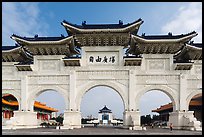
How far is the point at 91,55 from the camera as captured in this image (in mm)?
19812

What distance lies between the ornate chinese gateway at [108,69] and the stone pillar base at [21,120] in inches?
3.1

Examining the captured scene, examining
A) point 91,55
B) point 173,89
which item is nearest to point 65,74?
point 91,55

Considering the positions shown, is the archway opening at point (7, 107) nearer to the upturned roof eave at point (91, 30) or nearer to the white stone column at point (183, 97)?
the upturned roof eave at point (91, 30)

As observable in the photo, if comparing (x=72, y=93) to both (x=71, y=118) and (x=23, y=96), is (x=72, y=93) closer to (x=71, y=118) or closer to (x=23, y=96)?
(x=71, y=118)

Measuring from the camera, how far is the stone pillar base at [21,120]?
61.5 ft

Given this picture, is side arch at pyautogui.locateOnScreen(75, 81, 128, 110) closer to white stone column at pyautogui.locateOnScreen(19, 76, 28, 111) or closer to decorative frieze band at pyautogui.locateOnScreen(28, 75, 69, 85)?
decorative frieze band at pyautogui.locateOnScreen(28, 75, 69, 85)

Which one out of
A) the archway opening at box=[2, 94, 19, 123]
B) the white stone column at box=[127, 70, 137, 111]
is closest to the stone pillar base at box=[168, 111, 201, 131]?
the white stone column at box=[127, 70, 137, 111]

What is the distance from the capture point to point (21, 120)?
19.4 meters

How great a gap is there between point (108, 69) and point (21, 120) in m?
8.16

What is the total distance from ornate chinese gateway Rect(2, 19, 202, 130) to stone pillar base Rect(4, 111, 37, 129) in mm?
78

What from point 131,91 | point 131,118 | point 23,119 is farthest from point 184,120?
point 23,119

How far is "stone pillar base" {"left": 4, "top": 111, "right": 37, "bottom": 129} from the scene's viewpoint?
18.8m

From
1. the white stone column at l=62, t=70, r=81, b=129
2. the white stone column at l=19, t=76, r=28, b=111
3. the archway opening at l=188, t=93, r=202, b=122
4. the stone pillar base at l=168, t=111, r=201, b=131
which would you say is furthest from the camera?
the archway opening at l=188, t=93, r=202, b=122

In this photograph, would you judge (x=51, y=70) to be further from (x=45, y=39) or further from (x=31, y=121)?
(x=31, y=121)
